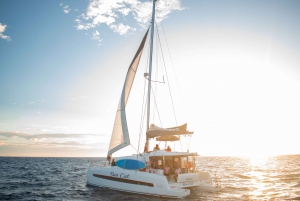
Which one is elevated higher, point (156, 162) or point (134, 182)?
point (156, 162)

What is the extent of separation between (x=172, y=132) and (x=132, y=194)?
200 inches

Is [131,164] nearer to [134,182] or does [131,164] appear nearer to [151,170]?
[134,182]

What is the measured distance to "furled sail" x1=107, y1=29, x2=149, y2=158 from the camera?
16.8m

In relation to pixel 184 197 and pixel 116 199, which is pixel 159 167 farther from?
pixel 116 199

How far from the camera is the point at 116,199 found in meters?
13.9

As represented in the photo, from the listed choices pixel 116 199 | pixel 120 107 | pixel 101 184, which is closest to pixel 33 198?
pixel 101 184

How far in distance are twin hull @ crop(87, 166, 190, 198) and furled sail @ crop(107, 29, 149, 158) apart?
1836 millimetres

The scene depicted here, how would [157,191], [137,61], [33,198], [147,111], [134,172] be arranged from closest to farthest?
1. [157,191]
2. [134,172]
3. [33,198]
4. [147,111]
5. [137,61]

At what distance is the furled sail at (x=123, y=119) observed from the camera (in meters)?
16.8

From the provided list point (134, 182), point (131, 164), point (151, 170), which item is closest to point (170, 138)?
point (151, 170)

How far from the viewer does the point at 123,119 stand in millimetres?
17297

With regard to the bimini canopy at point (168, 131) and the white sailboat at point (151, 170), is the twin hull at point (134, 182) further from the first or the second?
the bimini canopy at point (168, 131)

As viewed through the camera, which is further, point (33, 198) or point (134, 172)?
point (33, 198)

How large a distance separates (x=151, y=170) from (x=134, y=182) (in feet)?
4.72
